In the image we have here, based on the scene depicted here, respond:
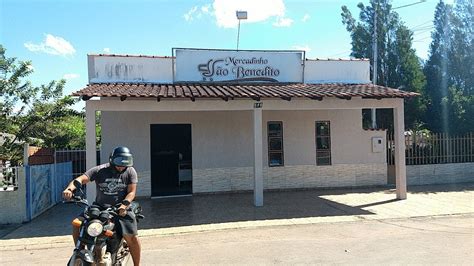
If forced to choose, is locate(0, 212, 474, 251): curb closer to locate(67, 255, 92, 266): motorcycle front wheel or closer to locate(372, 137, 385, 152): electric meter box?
locate(67, 255, 92, 266): motorcycle front wheel

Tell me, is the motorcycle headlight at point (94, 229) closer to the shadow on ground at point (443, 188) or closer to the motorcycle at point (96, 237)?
the motorcycle at point (96, 237)

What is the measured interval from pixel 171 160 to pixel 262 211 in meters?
4.41

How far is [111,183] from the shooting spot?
16.2 feet

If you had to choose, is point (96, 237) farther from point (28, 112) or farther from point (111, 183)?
point (28, 112)

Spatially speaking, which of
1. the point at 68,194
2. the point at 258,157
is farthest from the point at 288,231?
the point at 68,194

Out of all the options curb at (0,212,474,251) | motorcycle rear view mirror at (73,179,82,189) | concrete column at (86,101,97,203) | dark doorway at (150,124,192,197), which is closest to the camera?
motorcycle rear view mirror at (73,179,82,189)

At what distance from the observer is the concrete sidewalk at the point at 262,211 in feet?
27.6

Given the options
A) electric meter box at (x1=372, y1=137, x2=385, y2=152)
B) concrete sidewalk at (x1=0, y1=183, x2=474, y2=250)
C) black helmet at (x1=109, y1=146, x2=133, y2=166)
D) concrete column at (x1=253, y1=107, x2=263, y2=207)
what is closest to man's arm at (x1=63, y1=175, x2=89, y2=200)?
black helmet at (x1=109, y1=146, x2=133, y2=166)

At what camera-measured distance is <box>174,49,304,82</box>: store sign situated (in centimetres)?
1273

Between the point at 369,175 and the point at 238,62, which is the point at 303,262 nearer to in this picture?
the point at 238,62

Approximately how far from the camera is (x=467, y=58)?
22.3m

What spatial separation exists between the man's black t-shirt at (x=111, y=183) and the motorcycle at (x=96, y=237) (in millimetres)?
194

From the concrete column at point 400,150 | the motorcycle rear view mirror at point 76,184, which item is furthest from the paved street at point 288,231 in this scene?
the motorcycle rear view mirror at point 76,184

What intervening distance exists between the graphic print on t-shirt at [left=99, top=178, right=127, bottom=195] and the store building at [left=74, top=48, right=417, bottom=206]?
6.90 m
